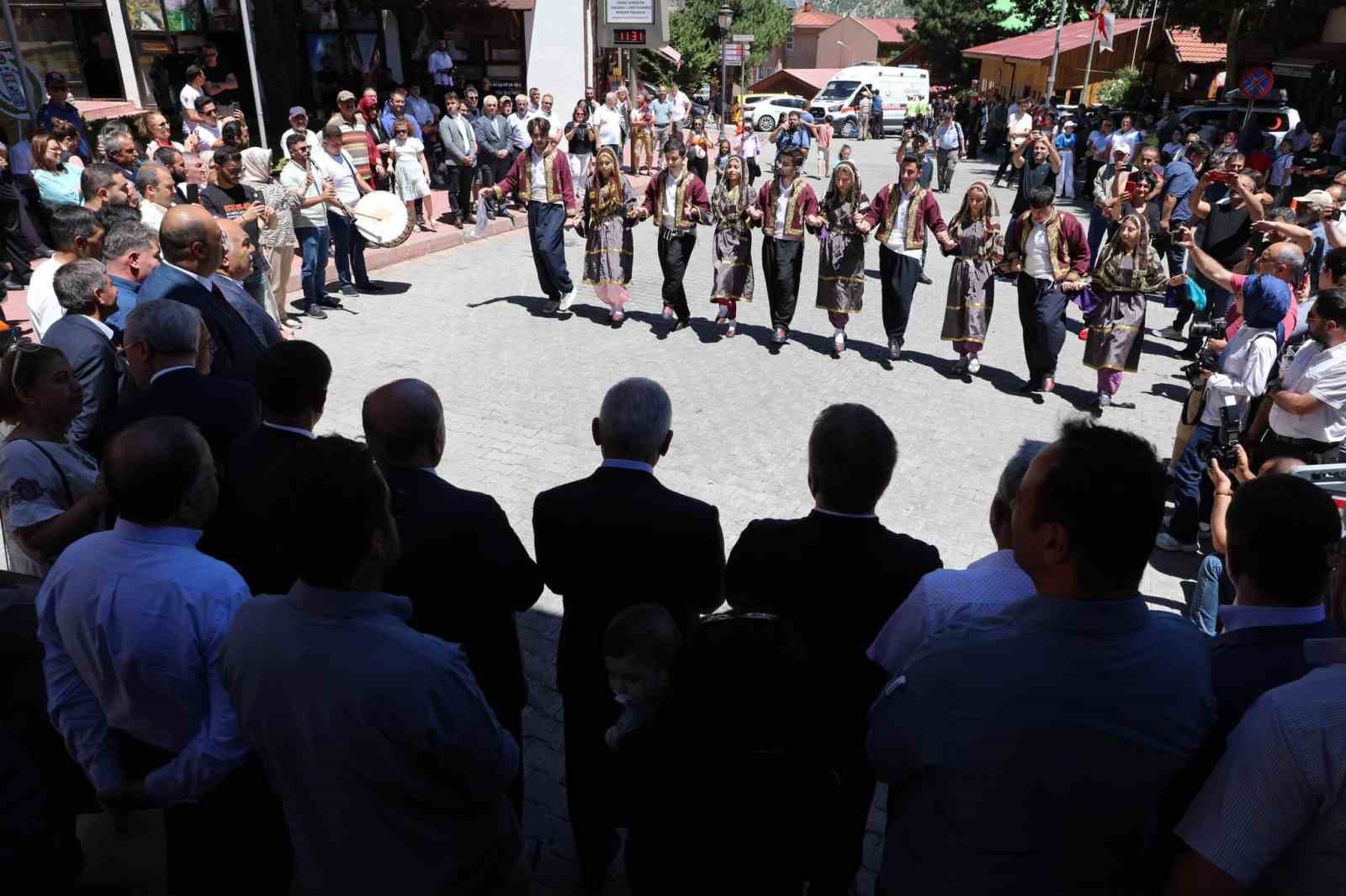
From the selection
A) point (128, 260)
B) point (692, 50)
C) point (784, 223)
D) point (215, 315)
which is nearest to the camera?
point (215, 315)

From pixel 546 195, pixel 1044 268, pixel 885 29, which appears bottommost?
pixel 1044 268

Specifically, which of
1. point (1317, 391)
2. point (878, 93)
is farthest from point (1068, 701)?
point (878, 93)

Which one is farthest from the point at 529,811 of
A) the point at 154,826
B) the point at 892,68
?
the point at 892,68

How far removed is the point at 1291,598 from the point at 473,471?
194 inches

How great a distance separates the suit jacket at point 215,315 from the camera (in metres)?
4.25

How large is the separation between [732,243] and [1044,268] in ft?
9.04

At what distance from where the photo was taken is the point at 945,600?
2.24 metres

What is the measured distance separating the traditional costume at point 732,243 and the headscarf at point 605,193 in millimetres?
892

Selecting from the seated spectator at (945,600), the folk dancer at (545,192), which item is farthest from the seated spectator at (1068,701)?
the folk dancer at (545,192)

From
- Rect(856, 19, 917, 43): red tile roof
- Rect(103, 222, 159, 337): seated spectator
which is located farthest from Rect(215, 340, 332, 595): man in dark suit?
Rect(856, 19, 917, 43): red tile roof

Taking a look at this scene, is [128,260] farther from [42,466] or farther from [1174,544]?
[1174,544]

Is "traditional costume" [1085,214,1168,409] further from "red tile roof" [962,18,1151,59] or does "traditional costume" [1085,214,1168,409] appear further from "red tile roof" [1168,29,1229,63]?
"red tile roof" [1168,29,1229,63]

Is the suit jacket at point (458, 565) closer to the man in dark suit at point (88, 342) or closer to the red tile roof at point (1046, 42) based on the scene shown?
the man in dark suit at point (88, 342)

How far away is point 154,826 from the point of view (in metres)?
3.25
